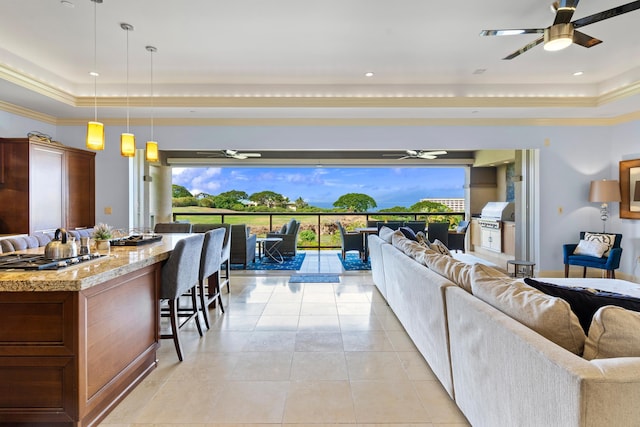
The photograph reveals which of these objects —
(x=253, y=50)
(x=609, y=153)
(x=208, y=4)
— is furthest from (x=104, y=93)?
(x=609, y=153)

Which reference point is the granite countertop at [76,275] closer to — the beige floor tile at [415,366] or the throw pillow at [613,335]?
the beige floor tile at [415,366]

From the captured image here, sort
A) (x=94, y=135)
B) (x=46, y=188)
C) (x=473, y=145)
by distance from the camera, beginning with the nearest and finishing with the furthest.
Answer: (x=94, y=135), (x=46, y=188), (x=473, y=145)

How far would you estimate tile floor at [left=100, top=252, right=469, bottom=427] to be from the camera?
1954mm

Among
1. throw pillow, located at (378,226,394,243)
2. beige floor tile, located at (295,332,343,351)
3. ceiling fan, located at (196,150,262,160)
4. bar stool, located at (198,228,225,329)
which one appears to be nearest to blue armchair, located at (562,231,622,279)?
throw pillow, located at (378,226,394,243)

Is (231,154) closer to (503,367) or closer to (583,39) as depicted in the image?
(583,39)

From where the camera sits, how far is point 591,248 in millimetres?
4949

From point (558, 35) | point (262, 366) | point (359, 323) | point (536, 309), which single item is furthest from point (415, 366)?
point (558, 35)

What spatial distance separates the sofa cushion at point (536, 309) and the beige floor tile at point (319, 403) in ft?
3.36

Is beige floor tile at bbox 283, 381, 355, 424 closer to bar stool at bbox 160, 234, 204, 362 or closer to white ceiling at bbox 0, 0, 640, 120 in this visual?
bar stool at bbox 160, 234, 204, 362

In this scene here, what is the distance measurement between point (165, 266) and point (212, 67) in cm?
272

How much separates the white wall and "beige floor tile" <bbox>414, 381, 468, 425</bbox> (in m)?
3.95

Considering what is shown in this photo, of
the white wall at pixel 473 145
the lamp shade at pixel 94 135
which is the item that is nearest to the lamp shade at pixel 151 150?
the lamp shade at pixel 94 135

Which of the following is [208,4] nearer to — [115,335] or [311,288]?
[115,335]

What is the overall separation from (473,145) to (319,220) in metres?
4.02
